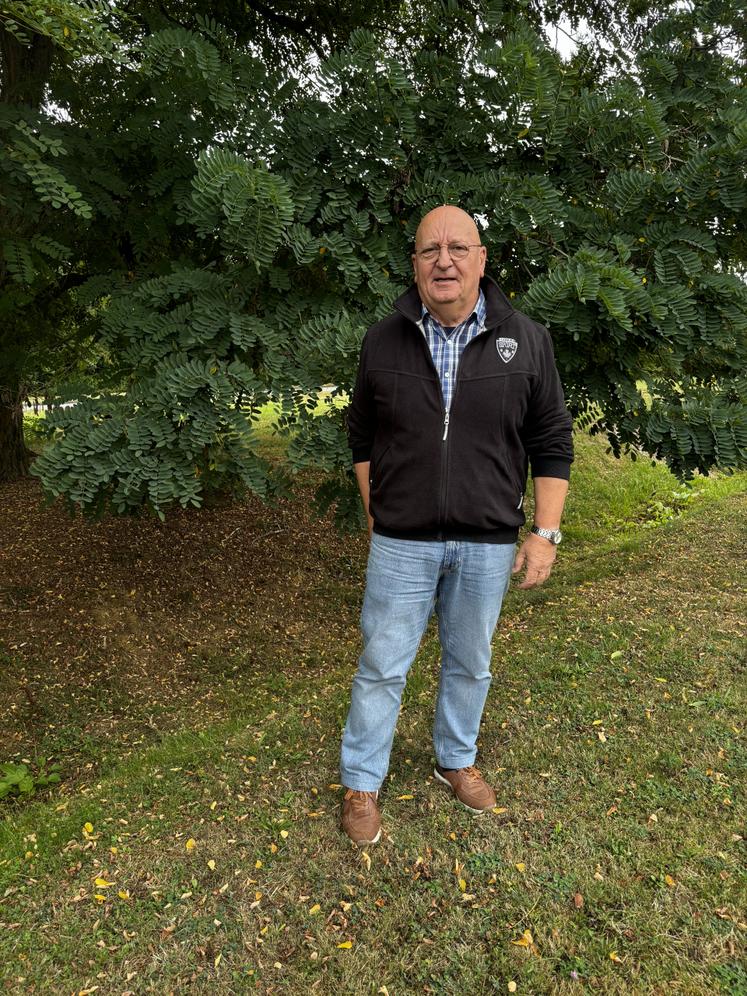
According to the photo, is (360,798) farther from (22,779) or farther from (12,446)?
(12,446)

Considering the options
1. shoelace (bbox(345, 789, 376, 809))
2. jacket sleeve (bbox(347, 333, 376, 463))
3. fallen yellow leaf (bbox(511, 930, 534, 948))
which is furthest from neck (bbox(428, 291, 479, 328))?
fallen yellow leaf (bbox(511, 930, 534, 948))

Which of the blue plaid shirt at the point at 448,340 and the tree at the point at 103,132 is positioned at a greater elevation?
the tree at the point at 103,132

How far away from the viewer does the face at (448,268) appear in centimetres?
254

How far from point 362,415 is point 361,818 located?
1.60 m

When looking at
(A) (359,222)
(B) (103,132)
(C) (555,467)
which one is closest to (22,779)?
(C) (555,467)

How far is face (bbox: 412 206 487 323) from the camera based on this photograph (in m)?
2.54

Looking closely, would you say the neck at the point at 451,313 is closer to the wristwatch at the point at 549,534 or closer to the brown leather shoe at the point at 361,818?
the wristwatch at the point at 549,534

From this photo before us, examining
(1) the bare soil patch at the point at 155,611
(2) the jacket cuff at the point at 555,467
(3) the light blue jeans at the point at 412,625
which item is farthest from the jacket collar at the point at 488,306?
(1) the bare soil patch at the point at 155,611

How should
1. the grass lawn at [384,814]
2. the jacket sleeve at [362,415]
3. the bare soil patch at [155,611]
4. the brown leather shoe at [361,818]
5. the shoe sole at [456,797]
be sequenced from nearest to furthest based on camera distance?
the grass lawn at [384,814]
the jacket sleeve at [362,415]
the brown leather shoe at [361,818]
the shoe sole at [456,797]
the bare soil patch at [155,611]

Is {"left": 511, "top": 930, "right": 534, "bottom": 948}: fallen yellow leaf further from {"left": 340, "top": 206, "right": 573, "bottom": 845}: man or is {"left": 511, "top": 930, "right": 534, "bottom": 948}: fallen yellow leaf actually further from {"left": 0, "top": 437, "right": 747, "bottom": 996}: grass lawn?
{"left": 340, "top": 206, "right": 573, "bottom": 845}: man

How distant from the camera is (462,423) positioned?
101 inches

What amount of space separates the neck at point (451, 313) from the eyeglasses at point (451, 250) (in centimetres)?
16

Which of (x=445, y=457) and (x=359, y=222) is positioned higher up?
(x=359, y=222)

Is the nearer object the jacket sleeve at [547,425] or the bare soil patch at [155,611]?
the jacket sleeve at [547,425]
